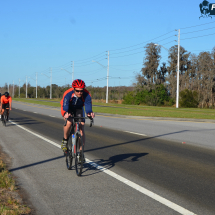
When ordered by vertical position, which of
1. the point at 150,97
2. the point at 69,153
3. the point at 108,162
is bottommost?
the point at 108,162

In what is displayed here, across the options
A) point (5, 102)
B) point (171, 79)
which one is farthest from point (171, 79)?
point (5, 102)

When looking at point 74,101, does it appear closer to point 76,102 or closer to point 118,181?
point 76,102

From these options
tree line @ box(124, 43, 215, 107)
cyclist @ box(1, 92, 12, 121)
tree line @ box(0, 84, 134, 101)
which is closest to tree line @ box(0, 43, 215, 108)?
tree line @ box(124, 43, 215, 107)

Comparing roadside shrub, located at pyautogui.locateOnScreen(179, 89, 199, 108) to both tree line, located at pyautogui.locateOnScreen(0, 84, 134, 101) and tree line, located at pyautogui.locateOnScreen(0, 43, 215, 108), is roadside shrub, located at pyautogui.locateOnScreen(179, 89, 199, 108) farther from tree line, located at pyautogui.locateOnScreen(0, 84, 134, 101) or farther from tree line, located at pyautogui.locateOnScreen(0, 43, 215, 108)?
tree line, located at pyautogui.locateOnScreen(0, 84, 134, 101)

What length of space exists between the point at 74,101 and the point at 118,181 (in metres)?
1.85

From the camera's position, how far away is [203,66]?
207 feet

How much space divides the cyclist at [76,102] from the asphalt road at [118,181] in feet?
3.64

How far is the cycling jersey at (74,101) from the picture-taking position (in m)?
6.21

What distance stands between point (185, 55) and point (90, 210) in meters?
68.0

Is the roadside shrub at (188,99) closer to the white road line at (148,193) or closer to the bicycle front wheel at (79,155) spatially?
the white road line at (148,193)

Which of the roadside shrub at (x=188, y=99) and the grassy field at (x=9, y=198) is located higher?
the roadside shrub at (x=188, y=99)

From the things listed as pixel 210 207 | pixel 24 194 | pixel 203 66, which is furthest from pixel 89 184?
pixel 203 66

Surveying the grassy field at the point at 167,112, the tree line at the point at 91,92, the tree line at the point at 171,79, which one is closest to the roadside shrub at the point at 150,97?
the tree line at the point at 171,79

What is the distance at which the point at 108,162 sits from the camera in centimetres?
771
